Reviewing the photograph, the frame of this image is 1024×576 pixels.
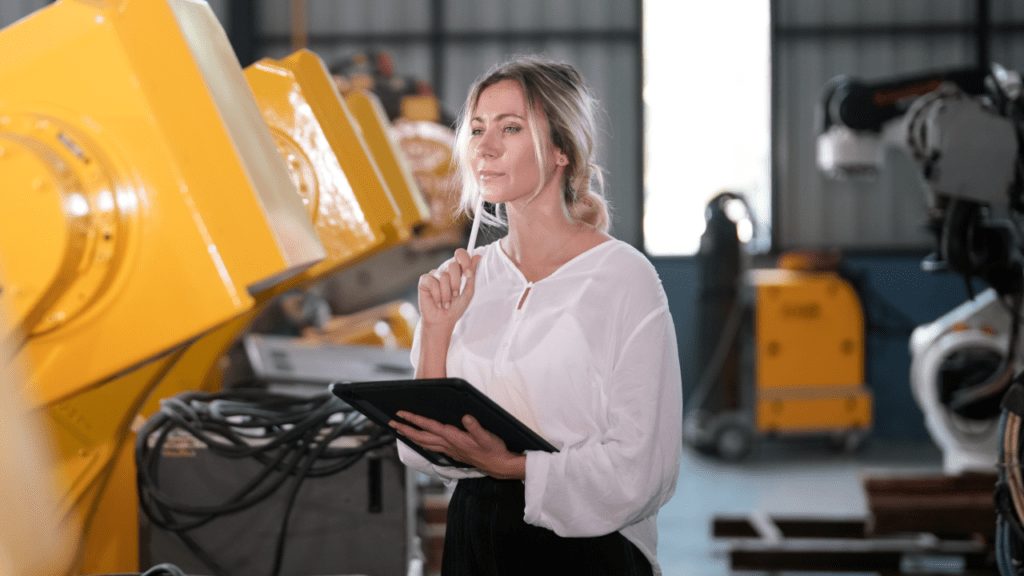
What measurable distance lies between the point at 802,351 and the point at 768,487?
1.13m

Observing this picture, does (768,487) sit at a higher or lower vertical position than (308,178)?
lower

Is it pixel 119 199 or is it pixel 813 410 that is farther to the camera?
pixel 813 410

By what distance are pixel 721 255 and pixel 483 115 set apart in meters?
4.60

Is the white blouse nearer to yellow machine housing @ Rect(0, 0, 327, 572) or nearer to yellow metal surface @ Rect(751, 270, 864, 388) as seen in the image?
yellow machine housing @ Rect(0, 0, 327, 572)

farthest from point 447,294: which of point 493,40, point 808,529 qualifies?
point 493,40

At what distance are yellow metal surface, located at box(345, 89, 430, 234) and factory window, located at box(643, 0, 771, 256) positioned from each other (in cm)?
541

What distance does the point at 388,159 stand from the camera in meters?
1.88

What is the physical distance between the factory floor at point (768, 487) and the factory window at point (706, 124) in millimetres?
1978

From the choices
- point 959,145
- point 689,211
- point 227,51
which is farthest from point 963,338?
point 689,211

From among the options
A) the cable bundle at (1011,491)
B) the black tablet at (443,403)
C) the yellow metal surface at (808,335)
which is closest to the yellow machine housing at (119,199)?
the black tablet at (443,403)

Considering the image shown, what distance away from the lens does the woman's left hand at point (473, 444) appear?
1.08m

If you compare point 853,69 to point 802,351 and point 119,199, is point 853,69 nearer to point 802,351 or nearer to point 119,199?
point 802,351

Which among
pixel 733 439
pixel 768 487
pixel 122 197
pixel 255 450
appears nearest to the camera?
pixel 122 197

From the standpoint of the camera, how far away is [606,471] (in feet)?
3.38
